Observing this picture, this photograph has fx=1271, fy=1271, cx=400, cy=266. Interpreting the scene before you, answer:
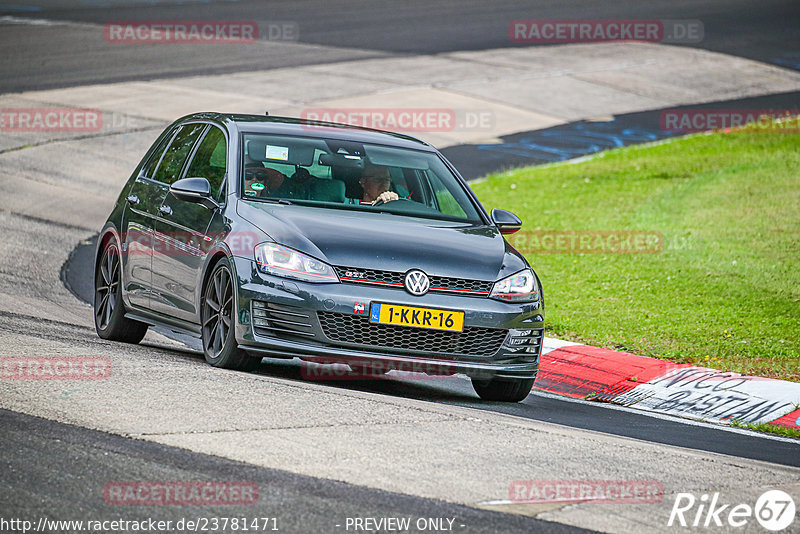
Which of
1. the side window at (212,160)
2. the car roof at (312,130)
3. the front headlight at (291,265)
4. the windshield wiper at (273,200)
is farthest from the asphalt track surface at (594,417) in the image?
the car roof at (312,130)

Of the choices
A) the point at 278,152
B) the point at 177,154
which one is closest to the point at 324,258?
the point at 278,152

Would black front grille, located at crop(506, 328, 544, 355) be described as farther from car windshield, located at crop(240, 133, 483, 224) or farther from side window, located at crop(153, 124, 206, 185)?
side window, located at crop(153, 124, 206, 185)

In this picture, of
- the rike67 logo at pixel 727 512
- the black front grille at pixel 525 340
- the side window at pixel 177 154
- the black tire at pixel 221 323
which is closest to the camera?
the rike67 logo at pixel 727 512

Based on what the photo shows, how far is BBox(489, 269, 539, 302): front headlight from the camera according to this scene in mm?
8146

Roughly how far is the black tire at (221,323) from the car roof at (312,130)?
136cm

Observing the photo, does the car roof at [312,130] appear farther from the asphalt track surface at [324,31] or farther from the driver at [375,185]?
the asphalt track surface at [324,31]

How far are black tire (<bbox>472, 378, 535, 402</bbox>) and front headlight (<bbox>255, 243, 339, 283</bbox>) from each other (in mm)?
1489

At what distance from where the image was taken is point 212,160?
30.2 feet

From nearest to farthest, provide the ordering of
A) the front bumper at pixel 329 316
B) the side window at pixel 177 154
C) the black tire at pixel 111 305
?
the front bumper at pixel 329 316
the side window at pixel 177 154
the black tire at pixel 111 305

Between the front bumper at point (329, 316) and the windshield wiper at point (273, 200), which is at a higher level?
the windshield wiper at point (273, 200)

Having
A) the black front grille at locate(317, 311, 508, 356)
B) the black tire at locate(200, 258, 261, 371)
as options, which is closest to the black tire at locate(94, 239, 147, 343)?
the black tire at locate(200, 258, 261, 371)

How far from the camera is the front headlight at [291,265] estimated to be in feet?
25.5

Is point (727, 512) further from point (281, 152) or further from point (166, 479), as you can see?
point (281, 152)

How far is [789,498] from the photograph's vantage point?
19.9 ft
